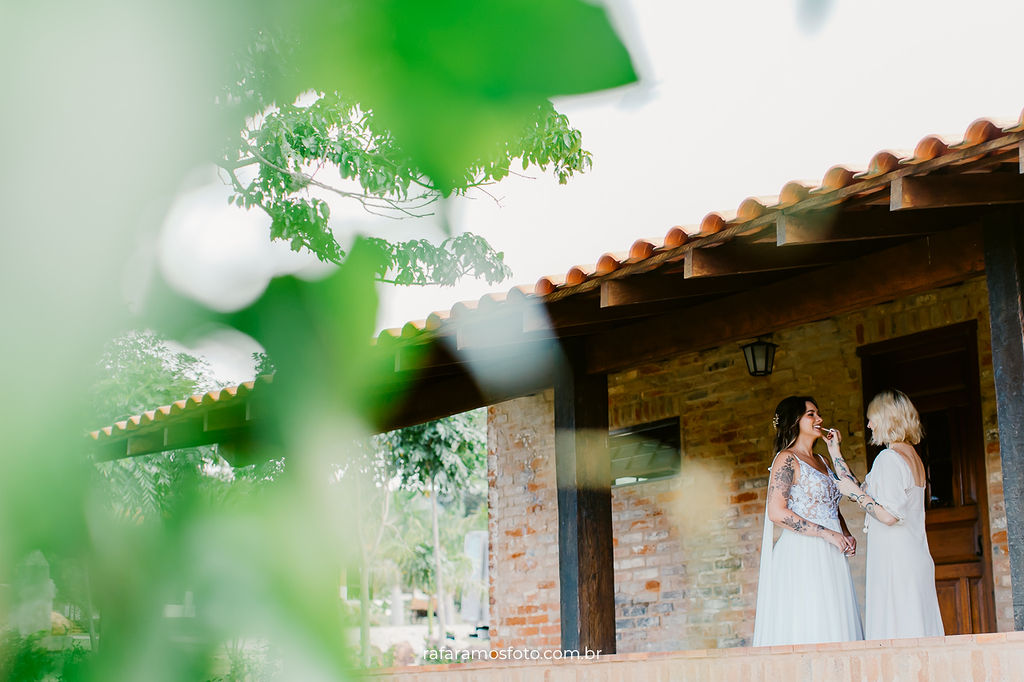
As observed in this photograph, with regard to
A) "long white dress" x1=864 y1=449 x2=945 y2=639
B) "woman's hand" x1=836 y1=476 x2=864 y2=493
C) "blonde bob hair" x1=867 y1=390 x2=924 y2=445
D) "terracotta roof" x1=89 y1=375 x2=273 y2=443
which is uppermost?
"terracotta roof" x1=89 y1=375 x2=273 y2=443

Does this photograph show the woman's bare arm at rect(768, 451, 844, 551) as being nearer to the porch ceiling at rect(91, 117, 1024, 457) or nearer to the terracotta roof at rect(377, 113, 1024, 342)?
the porch ceiling at rect(91, 117, 1024, 457)

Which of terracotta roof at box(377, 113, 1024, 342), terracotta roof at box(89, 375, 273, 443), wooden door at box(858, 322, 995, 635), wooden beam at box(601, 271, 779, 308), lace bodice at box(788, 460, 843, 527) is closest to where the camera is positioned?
terracotta roof at box(377, 113, 1024, 342)

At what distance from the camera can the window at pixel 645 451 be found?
8.39 meters

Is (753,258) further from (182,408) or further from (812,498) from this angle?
(182,408)

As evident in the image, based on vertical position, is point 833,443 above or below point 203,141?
below

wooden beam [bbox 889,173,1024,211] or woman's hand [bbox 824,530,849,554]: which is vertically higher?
wooden beam [bbox 889,173,1024,211]

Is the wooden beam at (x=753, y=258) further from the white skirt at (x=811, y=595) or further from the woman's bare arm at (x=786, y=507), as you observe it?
the white skirt at (x=811, y=595)

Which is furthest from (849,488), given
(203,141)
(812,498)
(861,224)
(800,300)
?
(203,141)

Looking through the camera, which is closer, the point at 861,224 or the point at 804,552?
the point at 861,224

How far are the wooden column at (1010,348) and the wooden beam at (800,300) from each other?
0.11 meters

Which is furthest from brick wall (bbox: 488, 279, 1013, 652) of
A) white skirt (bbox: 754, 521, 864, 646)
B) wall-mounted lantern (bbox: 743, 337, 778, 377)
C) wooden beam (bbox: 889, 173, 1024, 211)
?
wooden beam (bbox: 889, 173, 1024, 211)

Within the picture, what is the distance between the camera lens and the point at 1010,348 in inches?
169

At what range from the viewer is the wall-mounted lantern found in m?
7.32

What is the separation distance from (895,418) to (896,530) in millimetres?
532
